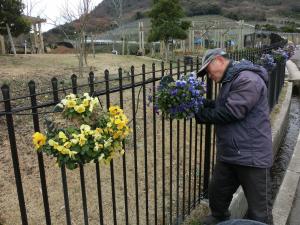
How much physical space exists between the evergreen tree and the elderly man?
1705 cm

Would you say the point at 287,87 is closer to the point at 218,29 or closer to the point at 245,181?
the point at 245,181

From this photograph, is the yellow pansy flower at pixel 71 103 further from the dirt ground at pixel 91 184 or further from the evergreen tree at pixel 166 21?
the evergreen tree at pixel 166 21

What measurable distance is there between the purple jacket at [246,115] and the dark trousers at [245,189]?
117 millimetres

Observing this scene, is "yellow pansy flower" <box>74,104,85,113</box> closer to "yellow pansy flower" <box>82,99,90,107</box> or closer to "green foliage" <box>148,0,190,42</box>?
"yellow pansy flower" <box>82,99,90,107</box>

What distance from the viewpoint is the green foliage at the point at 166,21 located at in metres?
19.2

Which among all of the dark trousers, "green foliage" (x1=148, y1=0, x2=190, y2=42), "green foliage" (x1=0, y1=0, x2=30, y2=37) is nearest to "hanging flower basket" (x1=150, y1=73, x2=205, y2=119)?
the dark trousers

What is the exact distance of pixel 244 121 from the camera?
2598 mm

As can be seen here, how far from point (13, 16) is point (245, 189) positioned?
43.1 feet

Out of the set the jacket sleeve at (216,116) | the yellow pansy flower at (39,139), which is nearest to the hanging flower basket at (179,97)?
the jacket sleeve at (216,116)

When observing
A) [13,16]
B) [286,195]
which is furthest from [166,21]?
[286,195]

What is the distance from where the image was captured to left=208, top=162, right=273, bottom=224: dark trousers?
2715 mm

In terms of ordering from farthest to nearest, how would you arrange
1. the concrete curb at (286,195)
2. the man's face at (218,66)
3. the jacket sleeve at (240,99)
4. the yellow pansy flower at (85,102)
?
1. the concrete curb at (286,195)
2. the man's face at (218,66)
3. the jacket sleeve at (240,99)
4. the yellow pansy flower at (85,102)

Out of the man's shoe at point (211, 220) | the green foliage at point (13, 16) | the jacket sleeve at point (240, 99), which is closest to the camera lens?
the jacket sleeve at point (240, 99)

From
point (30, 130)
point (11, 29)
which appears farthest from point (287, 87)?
point (11, 29)
